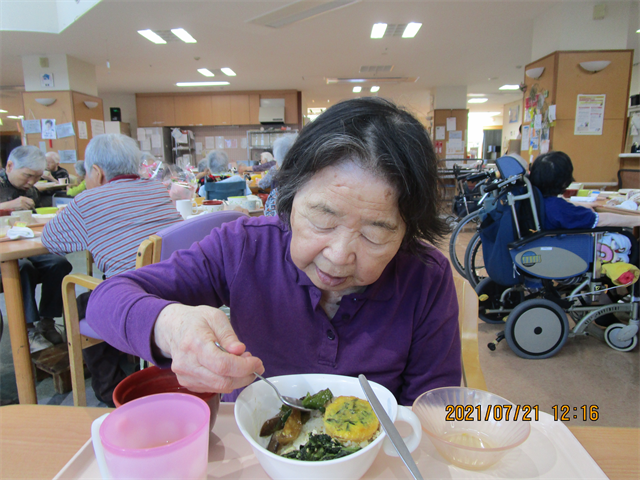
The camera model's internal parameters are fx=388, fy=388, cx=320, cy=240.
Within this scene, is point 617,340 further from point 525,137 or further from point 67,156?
point 67,156

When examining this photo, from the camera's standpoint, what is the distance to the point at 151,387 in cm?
56

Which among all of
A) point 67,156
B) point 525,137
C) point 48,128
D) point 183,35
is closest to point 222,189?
point 183,35

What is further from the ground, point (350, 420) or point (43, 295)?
point (350, 420)

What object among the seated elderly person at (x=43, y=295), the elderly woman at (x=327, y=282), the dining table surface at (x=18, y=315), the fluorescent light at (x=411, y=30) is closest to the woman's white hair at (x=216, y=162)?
the seated elderly person at (x=43, y=295)

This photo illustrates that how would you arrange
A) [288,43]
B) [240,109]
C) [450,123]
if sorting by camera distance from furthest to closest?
[240,109] < [450,123] < [288,43]

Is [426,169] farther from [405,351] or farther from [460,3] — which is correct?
[460,3]

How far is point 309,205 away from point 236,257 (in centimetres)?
25

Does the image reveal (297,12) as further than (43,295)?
Yes

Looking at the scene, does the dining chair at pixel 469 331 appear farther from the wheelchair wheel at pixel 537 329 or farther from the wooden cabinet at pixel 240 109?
the wooden cabinet at pixel 240 109

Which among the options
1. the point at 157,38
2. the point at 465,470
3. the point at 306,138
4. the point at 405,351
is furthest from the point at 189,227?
the point at 157,38

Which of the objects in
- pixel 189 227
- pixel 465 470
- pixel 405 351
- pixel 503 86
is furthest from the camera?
pixel 503 86

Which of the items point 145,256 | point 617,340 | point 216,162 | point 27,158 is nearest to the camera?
point 145,256

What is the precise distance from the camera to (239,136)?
462 inches

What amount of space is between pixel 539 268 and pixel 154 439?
2.39 m
